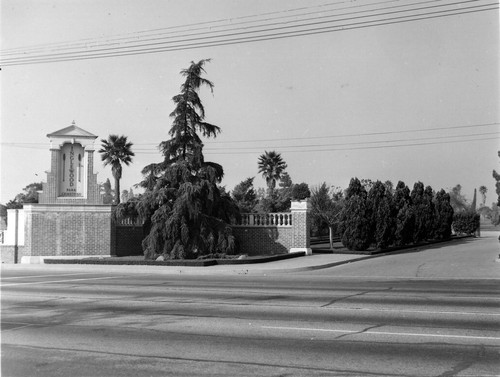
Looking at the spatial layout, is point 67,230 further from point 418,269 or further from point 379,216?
point 418,269

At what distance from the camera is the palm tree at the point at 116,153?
5188 centimetres

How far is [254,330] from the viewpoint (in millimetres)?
9844

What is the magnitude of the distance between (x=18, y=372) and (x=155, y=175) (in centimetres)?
2462

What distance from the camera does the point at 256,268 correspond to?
80.7 ft

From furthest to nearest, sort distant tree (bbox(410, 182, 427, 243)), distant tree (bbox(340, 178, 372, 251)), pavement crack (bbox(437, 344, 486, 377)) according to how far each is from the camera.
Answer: distant tree (bbox(410, 182, 427, 243)), distant tree (bbox(340, 178, 372, 251)), pavement crack (bbox(437, 344, 486, 377))

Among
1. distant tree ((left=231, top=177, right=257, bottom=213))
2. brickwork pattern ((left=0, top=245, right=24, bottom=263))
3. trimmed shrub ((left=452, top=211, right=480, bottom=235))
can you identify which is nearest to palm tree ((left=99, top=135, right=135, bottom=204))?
distant tree ((left=231, top=177, right=257, bottom=213))

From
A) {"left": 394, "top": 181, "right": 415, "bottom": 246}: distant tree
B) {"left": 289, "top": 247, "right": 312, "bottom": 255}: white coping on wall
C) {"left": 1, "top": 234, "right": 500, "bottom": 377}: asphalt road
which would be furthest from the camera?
{"left": 394, "top": 181, "right": 415, "bottom": 246}: distant tree

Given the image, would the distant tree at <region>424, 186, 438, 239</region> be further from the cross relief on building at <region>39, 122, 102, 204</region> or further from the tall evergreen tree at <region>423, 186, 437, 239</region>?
the cross relief on building at <region>39, 122, 102, 204</region>

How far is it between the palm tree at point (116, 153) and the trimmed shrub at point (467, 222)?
40.4 metres

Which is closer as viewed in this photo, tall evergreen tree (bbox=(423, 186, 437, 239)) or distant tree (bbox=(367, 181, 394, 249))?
distant tree (bbox=(367, 181, 394, 249))

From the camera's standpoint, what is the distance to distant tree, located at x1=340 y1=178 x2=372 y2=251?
33.7 meters

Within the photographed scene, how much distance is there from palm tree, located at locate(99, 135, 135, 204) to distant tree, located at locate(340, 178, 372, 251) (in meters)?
25.7

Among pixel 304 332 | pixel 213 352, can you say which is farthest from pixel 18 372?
pixel 304 332

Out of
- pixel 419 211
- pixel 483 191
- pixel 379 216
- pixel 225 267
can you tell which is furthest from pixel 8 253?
pixel 483 191
